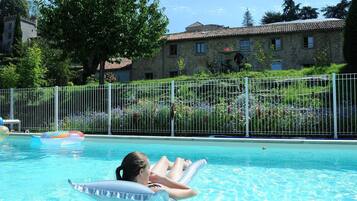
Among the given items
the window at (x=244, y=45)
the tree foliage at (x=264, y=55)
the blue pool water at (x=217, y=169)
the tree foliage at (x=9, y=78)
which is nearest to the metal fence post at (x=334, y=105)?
the blue pool water at (x=217, y=169)

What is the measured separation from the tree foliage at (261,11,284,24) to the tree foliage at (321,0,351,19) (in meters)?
6.61

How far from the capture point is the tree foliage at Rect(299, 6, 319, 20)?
212ft

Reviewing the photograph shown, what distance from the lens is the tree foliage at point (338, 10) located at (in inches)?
2377

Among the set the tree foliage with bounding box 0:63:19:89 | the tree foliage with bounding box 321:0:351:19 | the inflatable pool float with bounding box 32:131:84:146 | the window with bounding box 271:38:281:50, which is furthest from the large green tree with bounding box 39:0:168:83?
the tree foliage with bounding box 321:0:351:19

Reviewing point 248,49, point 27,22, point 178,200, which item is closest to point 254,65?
point 248,49

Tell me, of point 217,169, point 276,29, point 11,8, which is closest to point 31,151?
point 217,169

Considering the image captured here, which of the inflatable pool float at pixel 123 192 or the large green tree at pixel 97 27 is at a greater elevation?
the large green tree at pixel 97 27

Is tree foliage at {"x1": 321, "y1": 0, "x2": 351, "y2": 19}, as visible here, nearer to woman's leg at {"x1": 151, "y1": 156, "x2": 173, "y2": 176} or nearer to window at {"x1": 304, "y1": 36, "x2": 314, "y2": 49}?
window at {"x1": 304, "y1": 36, "x2": 314, "y2": 49}

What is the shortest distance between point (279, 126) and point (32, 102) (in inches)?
418

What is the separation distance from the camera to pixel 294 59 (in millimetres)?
36250

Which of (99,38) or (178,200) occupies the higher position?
(99,38)

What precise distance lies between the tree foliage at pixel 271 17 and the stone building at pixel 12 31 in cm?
3670

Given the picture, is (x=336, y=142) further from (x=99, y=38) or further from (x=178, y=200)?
(x=99, y=38)

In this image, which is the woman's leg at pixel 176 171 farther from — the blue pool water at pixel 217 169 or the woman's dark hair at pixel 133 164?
the woman's dark hair at pixel 133 164
